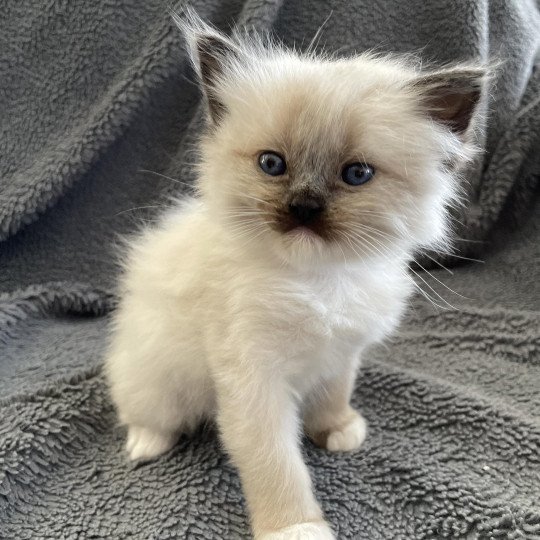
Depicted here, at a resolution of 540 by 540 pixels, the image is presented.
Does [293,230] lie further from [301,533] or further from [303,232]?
[301,533]

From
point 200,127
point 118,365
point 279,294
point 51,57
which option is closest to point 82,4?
point 51,57

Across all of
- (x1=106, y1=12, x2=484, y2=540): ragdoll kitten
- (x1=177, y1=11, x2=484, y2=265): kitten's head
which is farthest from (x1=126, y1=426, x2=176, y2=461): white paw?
(x1=177, y1=11, x2=484, y2=265): kitten's head

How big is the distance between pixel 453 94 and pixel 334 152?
195 millimetres

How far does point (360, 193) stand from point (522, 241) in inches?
34.7

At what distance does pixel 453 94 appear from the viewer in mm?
839

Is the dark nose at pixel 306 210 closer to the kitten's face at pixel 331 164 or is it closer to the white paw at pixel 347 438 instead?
the kitten's face at pixel 331 164

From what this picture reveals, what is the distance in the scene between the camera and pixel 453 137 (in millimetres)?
849

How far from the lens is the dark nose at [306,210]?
768mm

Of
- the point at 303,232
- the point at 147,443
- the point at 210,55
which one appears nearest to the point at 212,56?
the point at 210,55

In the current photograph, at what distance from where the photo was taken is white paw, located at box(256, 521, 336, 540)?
2.72ft

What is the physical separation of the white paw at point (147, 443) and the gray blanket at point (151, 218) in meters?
0.02

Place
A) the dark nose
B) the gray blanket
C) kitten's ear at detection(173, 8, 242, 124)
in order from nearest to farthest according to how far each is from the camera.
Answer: the dark nose < kitten's ear at detection(173, 8, 242, 124) < the gray blanket

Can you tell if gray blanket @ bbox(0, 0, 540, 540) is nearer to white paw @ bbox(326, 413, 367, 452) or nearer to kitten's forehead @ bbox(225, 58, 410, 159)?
white paw @ bbox(326, 413, 367, 452)

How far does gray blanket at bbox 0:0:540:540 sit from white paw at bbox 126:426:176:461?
0.8 inches
